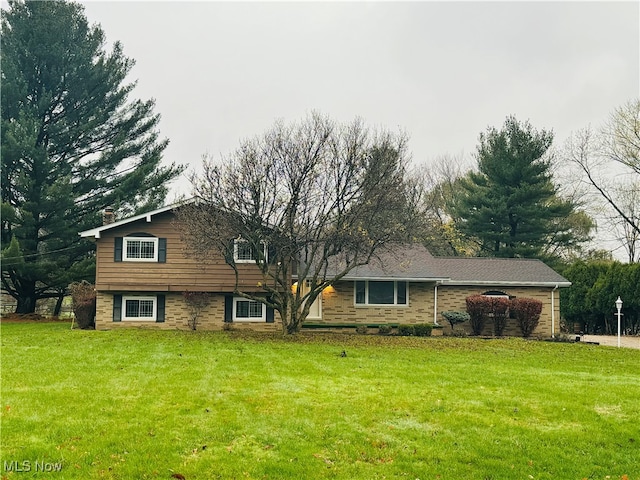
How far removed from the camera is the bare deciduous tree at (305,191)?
15531mm

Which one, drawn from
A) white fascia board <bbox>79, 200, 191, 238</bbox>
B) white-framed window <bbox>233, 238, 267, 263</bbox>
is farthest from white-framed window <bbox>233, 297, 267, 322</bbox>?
white fascia board <bbox>79, 200, 191, 238</bbox>

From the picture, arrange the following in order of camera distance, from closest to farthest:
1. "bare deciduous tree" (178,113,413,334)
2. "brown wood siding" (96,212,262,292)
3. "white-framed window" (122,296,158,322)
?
"bare deciduous tree" (178,113,413,334)
"brown wood siding" (96,212,262,292)
"white-framed window" (122,296,158,322)

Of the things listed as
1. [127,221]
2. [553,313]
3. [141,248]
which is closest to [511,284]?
[553,313]

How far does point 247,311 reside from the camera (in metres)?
19.5

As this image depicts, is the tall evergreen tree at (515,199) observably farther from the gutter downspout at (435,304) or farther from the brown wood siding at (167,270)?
the brown wood siding at (167,270)

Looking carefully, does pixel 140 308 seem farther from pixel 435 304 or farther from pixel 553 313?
pixel 553 313

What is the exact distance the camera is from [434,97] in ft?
92.6

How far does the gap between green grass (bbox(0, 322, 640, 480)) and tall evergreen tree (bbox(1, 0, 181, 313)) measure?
1388 cm

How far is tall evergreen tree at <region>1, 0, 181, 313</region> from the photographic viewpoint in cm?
2369

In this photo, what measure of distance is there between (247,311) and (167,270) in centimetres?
326

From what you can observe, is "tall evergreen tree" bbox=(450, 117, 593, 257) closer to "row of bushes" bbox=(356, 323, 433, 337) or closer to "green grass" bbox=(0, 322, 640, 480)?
"row of bushes" bbox=(356, 323, 433, 337)

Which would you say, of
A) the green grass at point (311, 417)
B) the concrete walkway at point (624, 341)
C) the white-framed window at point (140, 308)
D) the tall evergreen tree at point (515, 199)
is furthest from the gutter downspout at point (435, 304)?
the tall evergreen tree at point (515, 199)

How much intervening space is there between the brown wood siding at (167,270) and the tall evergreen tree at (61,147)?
6.23 meters

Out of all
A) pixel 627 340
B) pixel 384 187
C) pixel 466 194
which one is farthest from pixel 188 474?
pixel 466 194
